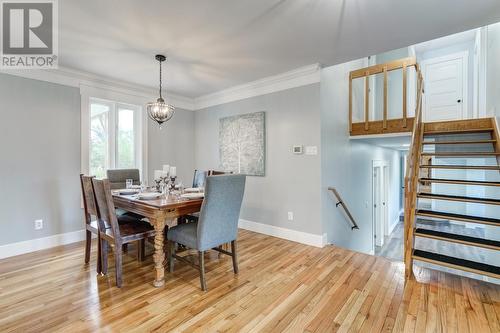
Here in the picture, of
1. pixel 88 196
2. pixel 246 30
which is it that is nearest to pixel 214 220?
pixel 88 196

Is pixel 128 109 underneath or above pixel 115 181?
above

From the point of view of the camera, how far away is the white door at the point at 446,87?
528cm

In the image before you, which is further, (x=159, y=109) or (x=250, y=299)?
(x=159, y=109)

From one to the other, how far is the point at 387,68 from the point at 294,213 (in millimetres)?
2758

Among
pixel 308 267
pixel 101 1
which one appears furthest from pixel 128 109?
pixel 308 267

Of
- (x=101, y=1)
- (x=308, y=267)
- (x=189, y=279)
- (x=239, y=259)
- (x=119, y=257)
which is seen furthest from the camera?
(x=239, y=259)

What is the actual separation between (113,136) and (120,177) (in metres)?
0.93

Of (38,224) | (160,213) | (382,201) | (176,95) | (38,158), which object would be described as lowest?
(382,201)

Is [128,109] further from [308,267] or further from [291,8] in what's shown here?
[308,267]

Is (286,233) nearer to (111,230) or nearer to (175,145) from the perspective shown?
(111,230)

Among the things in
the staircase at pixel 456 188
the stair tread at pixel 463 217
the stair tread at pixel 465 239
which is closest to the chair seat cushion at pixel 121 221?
the staircase at pixel 456 188

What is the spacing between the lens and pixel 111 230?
2.38 metres

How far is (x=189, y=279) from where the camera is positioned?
7.98 ft

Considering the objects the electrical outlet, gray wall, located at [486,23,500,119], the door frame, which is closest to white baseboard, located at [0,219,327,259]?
the electrical outlet
